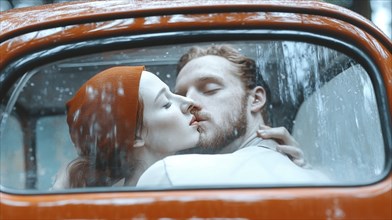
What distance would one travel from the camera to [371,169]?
6.24 feet

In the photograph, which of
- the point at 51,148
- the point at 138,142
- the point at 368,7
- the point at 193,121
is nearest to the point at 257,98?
the point at 193,121

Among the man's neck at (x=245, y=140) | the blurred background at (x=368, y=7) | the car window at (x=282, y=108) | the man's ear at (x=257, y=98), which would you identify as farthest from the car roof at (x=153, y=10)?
the blurred background at (x=368, y=7)

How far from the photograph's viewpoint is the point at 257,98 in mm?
2041

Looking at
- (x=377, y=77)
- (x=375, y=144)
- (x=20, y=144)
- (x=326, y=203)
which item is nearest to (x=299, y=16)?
(x=377, y=77)

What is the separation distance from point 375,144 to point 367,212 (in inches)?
8.4

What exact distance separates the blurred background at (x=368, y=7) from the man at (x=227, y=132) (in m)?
2.83

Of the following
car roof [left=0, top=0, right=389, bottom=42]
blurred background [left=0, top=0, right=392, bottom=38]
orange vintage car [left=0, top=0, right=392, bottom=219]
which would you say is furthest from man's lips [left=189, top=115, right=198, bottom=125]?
blurred background [left=0, top=0, right=392, bottom=38]

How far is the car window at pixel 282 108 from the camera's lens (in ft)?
6.23

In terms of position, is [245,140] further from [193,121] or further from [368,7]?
[368,7]

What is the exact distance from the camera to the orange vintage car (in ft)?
6.20

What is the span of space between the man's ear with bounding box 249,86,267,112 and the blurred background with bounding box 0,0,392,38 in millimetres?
2949

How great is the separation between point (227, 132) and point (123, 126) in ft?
0.92

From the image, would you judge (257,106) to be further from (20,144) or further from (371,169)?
(20,144)

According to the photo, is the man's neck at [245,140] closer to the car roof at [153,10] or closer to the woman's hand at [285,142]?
the woman's hand at [285,142]
